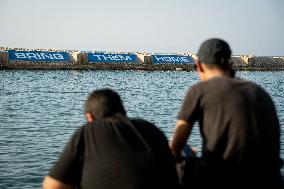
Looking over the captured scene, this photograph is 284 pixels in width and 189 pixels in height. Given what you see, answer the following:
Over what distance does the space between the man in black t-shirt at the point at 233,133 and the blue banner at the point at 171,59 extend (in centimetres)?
6928

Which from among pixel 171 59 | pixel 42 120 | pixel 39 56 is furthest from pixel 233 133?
pixel 171 59

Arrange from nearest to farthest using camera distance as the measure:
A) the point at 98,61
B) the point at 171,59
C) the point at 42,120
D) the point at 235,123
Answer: the point at 235,123 → the point at 42,120 → the point at 98,61 → the point at 171,59

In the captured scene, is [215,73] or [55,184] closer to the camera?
[55,184]

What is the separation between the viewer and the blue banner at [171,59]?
73250 millimetres

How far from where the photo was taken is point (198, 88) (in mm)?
3566

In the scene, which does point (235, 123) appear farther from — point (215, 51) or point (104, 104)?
point (104, 104)

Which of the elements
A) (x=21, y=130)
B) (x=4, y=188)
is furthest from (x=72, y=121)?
(x=4, y=188)

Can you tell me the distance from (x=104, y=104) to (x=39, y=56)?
59.4 m

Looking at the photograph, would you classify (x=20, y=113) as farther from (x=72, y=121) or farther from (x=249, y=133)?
(x=249, y=133)

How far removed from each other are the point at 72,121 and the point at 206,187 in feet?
51.5

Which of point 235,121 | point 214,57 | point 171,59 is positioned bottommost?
point 171,59

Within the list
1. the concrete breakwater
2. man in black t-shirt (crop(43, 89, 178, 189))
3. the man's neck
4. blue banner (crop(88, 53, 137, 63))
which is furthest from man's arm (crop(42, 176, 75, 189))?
blue banner (crop(88, 53, 137, 63))

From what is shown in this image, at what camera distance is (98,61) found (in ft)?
219

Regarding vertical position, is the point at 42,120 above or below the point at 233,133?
below
